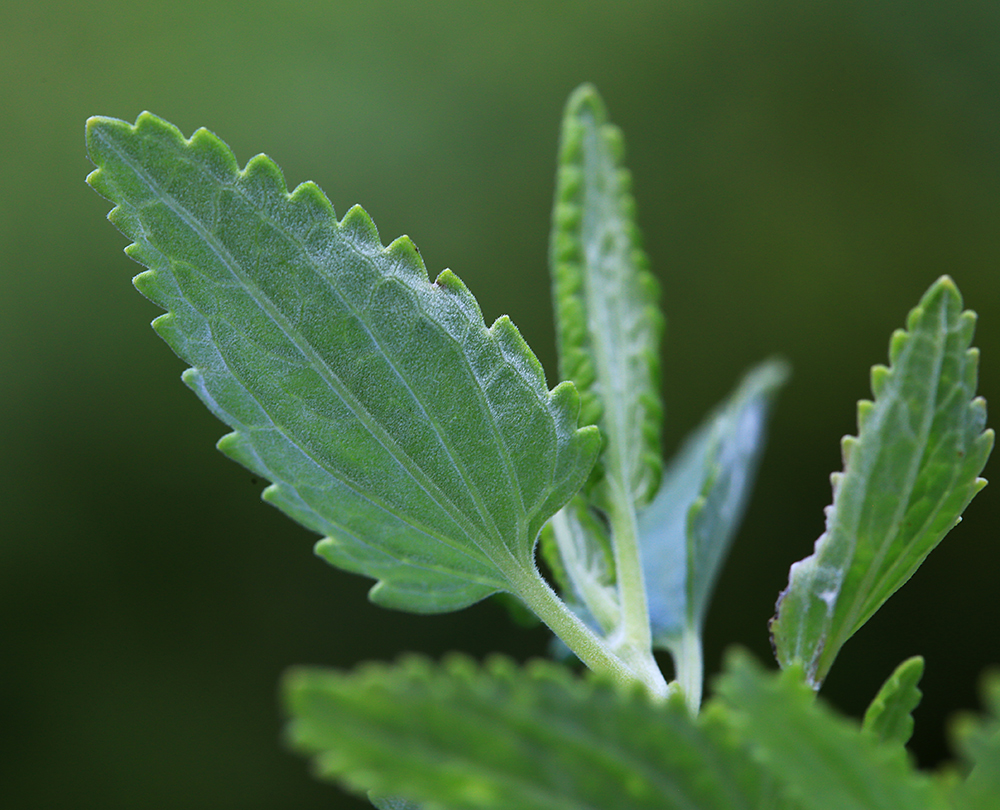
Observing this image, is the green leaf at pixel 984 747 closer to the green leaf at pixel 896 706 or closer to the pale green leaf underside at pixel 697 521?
the green leaf at pixel 896 706

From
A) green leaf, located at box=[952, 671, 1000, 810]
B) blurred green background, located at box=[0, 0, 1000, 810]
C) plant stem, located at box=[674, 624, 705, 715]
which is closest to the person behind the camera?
green leaf, located at box=[952, 671, 1000, 810]

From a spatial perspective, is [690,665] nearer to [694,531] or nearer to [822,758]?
[694,531]

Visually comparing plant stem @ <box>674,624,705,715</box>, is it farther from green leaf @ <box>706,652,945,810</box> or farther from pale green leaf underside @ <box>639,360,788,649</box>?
green leaf @ <box>706,652,945,810</box>

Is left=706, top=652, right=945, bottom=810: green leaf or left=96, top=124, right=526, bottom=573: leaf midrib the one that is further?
left=96, top=124, right=526, bottom=573: leaf midrib

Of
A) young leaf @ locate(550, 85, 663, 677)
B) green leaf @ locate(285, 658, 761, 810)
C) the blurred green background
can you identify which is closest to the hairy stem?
young leaf @ locate(550, 85, 663, 677)

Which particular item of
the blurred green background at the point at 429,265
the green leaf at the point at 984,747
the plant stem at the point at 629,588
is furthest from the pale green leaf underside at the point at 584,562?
the blurred green background at the point at 429,265

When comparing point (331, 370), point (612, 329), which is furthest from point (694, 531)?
point (331, 370)

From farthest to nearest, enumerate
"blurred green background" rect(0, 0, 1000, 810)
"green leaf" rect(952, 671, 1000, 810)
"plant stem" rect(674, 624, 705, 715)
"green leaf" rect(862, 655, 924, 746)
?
"blurred green background" rect(0, 0, 1000, 810) → "plant stem" rect(674, 624, 705, 715) → "green leaf" rect(862, 655, 924, 746) → "green leaf" rect(952, 671, 1000, 810)

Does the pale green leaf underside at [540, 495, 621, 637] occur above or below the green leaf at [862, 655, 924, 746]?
above
